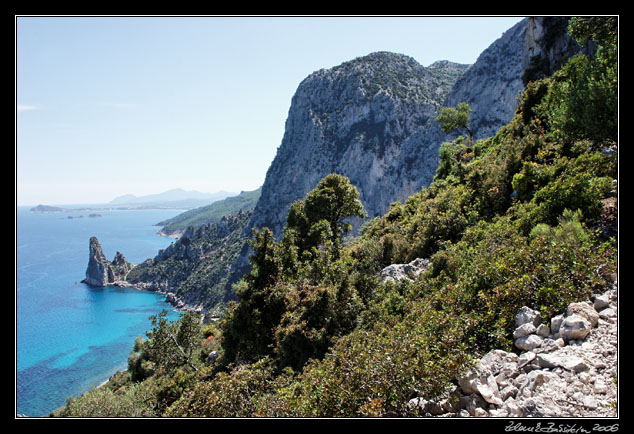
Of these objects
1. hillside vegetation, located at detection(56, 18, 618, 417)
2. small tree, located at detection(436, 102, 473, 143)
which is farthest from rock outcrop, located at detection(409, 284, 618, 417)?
small tree, located at detection(436, 102, 473, 143)

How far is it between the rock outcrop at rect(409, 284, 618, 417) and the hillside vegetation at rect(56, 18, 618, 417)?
11.2 inches

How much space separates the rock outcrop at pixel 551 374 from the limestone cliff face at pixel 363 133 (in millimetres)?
109140

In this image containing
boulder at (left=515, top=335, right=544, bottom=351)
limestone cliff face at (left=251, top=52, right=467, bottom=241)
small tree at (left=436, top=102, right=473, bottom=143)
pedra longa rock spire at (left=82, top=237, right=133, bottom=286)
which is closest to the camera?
boulder at (left=515, top=335, right=544, bottom=351)

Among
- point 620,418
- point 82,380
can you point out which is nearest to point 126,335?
point 82,380

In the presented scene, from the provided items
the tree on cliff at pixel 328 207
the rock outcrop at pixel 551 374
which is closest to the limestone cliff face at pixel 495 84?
the tree on cliff at pixel 328 207

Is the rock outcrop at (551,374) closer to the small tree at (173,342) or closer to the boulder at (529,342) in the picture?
the boulder at (529,342)

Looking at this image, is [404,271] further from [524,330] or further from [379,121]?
[379,121]

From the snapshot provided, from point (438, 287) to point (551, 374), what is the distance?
5862 mm

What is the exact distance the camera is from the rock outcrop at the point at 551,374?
162 inches

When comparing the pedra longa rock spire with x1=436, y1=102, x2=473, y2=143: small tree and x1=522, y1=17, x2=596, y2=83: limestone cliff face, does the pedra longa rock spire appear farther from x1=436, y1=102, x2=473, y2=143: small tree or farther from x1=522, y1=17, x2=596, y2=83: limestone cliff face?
x1=522, y1=17, x2=596, y2=83: limestone cliff face

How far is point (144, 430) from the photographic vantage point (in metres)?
3.59

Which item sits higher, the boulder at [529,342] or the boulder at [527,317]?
the boulder at [527,317]

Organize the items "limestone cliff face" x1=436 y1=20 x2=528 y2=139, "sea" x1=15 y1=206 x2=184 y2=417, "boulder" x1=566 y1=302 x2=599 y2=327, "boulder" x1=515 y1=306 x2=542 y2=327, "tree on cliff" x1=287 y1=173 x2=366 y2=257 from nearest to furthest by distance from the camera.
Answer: "boulder" x1=566 y1=302 x2=599 y2=327 < "boulder" x1=515 y1=306 x2=542 y2=327 < "tree on cliff" x1=287 y1=173 x2=366 y2=257 < "sea" x1=15 y1=206 x2=184 y2=417 < "limestone cliff face" x1=436 y1=20 x2=528 y2=139

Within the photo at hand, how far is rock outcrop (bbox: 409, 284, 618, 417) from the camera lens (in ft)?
13.5
